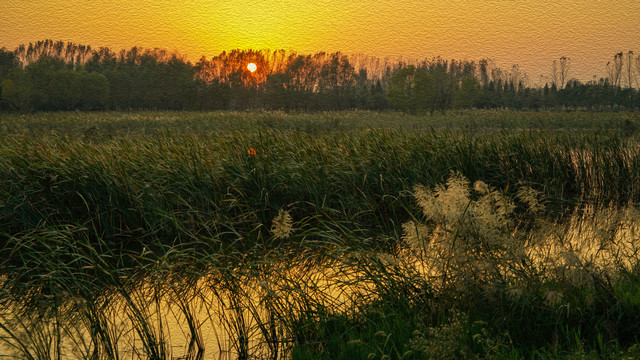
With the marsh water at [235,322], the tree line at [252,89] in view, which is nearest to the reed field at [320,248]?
the marsh water at [235,322]

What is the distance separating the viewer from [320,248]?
19.0 feet

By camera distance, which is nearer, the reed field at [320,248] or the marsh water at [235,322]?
the reed field at [320,248]

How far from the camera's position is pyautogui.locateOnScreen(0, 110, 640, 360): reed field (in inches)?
132

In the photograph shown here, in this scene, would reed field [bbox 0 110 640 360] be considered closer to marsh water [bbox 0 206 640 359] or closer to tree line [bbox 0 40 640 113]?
marsh water [bbox 0 206 640 359]

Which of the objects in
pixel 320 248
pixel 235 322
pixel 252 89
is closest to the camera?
pixel 235 322

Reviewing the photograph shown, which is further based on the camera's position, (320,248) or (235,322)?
(320,248)

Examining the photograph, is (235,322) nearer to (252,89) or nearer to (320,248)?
(320,248)

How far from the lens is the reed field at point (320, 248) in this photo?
11.0 ft

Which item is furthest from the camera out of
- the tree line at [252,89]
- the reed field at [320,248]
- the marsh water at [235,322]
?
the tree line at [252,89]

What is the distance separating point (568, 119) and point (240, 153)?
27.1m

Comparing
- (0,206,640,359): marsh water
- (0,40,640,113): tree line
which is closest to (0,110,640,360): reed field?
(0,206,640,359): marsh water

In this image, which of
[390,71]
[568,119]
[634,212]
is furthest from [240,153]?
[390,71]

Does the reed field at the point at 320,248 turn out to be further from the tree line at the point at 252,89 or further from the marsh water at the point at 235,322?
→ the tree line at the point at 252,89

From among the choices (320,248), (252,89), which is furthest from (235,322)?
(252,89)
